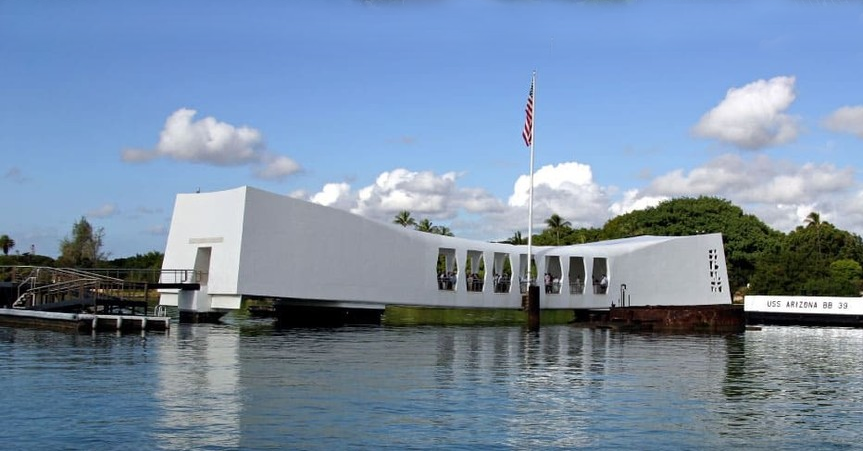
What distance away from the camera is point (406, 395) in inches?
667

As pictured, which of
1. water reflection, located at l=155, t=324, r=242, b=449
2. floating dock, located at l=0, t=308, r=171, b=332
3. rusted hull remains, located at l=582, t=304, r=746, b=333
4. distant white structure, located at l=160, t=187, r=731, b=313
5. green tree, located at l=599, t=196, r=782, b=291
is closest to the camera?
water reflection, located at l=155, t=324, r=242, b=449

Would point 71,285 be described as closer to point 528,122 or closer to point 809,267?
point 528,122

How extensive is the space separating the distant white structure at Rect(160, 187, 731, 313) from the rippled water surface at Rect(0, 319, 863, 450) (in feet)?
26.8

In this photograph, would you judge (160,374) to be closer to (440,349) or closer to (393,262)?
(440,349)

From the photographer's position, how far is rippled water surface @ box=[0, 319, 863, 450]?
42.4 feet

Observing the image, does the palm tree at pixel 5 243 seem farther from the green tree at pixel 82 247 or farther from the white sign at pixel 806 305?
the white sign at pixel 806 305

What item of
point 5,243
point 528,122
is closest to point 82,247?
point 5,243

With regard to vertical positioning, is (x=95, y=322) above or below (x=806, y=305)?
below

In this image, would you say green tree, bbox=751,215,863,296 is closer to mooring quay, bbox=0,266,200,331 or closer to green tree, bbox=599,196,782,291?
green tree, bbox=599,196,782,291

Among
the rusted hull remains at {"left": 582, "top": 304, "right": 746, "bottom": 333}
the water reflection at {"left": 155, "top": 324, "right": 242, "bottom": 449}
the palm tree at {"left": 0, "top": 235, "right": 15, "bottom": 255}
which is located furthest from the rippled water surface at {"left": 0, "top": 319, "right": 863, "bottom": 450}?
the palm tree at {"left": 0, "top": 235, "right": 15, "bottom": 255}

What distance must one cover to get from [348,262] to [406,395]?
23045 millimetres

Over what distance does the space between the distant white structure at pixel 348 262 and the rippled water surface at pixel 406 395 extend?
8163 mm

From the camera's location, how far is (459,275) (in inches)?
1774

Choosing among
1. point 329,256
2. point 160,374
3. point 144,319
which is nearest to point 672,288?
point 329,256
